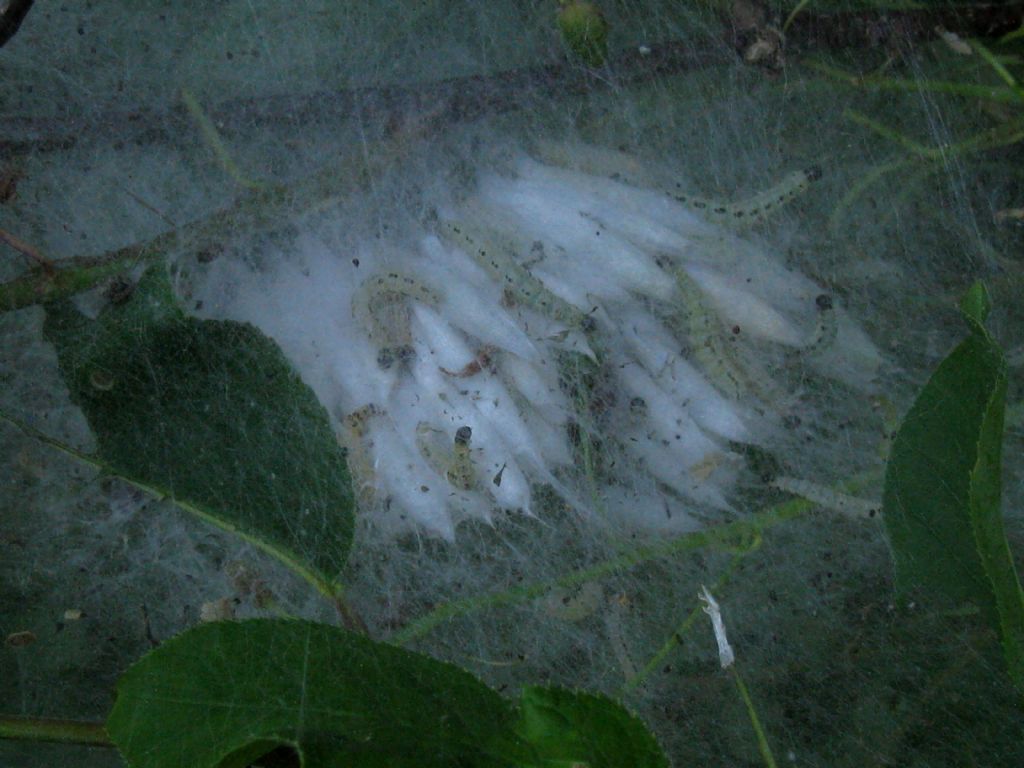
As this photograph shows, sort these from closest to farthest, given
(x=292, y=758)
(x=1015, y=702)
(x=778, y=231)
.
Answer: (x=292, y=758)
(x=1015, y=702)
(x=778, y=231)

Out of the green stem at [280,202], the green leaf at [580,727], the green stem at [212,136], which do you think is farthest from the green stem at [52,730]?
the green stem at [212,136]

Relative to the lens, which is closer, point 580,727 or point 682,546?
point 580,727

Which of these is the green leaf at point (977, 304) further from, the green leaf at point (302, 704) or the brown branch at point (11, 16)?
the brown branch at point (11, 16)

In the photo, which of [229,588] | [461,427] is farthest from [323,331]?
[229,588]

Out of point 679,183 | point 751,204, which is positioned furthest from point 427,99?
point 751,204

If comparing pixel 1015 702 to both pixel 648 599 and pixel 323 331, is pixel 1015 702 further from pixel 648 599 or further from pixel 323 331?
pixel 323 331

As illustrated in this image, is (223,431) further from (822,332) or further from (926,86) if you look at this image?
(926,86)
